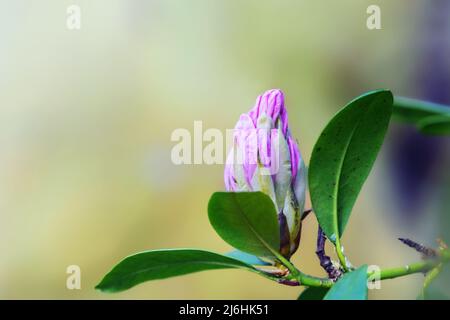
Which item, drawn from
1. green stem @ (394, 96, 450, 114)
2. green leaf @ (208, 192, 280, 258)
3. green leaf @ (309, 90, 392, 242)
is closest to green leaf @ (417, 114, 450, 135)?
green stem @ (394, 96, 450, 114)

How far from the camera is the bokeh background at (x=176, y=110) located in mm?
2617

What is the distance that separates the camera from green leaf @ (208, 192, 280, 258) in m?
0.63

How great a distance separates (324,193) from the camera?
27.5 inches

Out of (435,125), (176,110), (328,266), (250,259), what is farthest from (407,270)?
(176,110)

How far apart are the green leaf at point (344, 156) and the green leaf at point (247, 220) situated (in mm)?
64

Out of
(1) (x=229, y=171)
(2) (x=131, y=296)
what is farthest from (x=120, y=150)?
(1) (x=229, y=171)

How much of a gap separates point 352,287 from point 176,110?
2281mm

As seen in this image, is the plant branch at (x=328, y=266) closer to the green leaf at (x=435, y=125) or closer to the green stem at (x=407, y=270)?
the green stem at (x=407, y=270)

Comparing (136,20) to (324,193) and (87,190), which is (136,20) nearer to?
(87,190)

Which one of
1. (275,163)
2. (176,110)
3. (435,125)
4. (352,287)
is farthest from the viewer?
(176,110)

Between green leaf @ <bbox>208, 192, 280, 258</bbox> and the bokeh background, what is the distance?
6.23ft

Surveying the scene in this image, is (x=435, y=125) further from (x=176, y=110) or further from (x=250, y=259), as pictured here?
(x=176, y=110)

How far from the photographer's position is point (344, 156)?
69 cm

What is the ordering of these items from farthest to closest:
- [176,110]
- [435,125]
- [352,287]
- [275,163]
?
[176,110] → [435,125] → [275,163] → [352,287]
